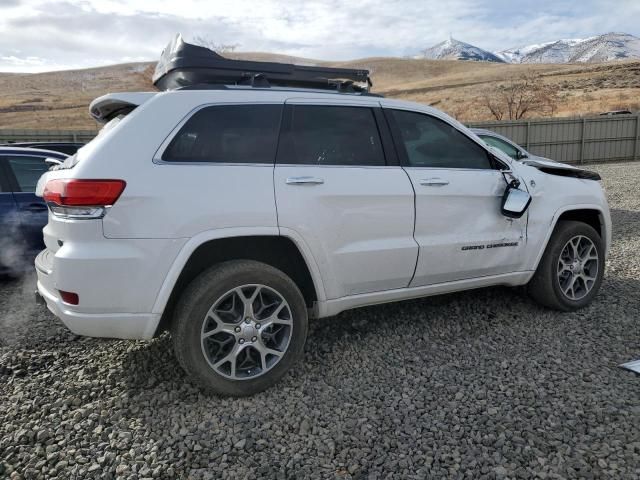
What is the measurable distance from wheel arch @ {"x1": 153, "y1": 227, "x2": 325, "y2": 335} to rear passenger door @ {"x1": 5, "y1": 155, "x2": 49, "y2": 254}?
306 centimetres

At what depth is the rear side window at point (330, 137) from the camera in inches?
128

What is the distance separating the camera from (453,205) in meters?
3.66

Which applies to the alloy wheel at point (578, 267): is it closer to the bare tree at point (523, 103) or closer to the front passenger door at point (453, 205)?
the front passenger door at point (453, 205)

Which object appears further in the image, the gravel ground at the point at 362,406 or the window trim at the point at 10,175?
the window trim at the point at 10,175

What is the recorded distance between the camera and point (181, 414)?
2.94 m

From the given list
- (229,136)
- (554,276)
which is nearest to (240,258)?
(229,136)

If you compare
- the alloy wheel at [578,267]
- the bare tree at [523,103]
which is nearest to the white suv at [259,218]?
the alloy wheel at [578,267]

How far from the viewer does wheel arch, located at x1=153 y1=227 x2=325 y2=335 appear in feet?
9.34

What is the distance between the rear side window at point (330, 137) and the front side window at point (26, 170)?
11.8 ft

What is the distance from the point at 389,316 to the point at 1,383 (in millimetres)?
2855

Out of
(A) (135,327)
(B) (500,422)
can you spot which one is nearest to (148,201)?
(A) (135,327)

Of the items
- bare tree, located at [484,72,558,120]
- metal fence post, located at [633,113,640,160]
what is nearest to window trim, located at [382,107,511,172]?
metal fence post, located at [633,113,640,160]

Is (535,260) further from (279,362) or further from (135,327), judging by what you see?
(135,327)

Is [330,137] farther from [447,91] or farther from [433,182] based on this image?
[447,91]
